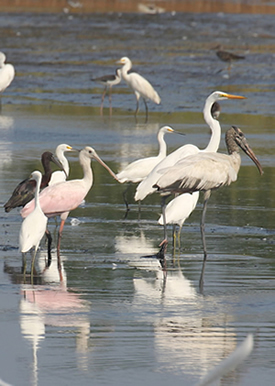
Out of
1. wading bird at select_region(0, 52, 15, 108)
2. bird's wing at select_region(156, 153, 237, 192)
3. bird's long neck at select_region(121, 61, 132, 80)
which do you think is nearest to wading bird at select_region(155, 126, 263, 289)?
bird's wing at select_region(156, 153, 237, 192)

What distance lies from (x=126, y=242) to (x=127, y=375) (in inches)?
153

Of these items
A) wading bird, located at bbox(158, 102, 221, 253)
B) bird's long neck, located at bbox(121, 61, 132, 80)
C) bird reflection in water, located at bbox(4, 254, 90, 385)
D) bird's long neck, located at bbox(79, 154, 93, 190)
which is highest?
bird's long neck, located at bbox(121, 61, 132, 80)

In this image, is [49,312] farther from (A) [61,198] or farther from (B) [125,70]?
(B) [125,70]

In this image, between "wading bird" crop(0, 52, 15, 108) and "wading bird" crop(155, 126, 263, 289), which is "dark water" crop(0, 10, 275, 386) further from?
"wading bird" crop(155, 126, 263, 289)

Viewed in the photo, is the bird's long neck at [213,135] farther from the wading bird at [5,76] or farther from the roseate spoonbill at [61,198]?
the wading bird at [5,76]

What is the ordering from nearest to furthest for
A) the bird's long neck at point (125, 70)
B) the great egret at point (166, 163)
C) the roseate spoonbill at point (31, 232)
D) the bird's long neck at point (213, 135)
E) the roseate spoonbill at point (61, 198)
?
the roseate spoonbill at point (31, 232) → the roseate spoonbill at point (61, 198) → the great egret at point (166, 163) → the bird's long neck at point (213, 135) → the bird's long neck at point (125, 70)

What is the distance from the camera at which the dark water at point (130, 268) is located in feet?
18.2

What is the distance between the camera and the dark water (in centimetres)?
555

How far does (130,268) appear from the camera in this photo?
26.4 feet

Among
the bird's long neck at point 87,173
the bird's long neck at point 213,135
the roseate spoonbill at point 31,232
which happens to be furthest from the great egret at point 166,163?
the roseate spoonbill at point 31,232

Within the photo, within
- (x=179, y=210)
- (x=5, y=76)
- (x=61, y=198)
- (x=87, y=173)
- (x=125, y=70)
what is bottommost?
(x=179, y=210)

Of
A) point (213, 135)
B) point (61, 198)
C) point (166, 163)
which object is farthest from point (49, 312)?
point (213, 135)

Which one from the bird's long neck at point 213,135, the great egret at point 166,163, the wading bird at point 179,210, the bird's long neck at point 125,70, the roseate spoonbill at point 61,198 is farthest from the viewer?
the bird's long neck at point 125,70

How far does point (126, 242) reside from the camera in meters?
9.12
